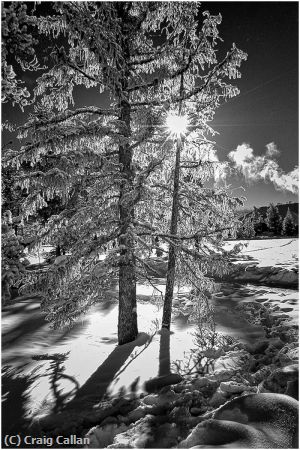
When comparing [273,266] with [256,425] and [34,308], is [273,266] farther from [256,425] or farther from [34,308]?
[256,425]

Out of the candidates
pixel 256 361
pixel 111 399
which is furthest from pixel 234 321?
pixel 111 399

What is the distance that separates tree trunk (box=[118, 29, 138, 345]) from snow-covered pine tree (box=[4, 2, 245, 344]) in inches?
1.2

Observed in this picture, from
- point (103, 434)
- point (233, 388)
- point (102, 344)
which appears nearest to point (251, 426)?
point (233, 388)

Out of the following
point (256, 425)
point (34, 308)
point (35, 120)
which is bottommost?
point (34, 308)

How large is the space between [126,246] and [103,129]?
9.47ft

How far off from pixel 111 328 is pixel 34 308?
20.9ft

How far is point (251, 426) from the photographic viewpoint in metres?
3.38

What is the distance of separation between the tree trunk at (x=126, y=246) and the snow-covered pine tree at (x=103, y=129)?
0.03 meters

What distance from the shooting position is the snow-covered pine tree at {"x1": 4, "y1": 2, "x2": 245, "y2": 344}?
5703mm

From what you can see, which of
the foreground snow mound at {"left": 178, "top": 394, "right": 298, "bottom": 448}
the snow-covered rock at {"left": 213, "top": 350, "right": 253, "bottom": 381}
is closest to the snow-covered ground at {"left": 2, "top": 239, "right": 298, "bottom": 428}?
the snow-covered rock at {"left": 213, "top": 350, "right": 253, "bottom": 381}

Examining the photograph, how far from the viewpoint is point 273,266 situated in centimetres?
2184

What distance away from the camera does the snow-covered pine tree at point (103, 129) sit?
5.70m

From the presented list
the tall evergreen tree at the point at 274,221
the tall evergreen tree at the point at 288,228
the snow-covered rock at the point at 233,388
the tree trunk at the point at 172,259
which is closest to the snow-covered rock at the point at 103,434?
the snow-covered rock at the point at 233,388

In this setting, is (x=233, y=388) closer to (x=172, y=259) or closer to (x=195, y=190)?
(x=172, y=259)
